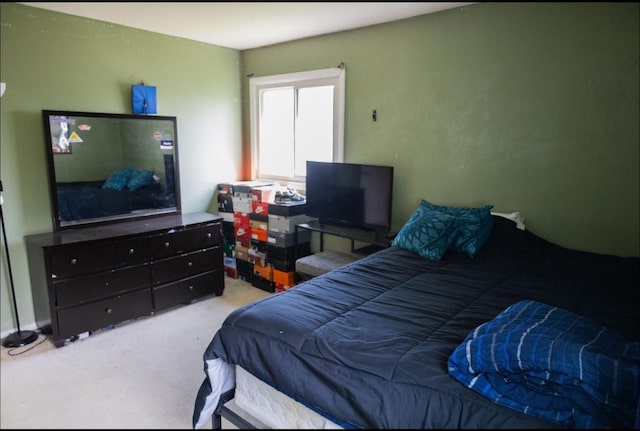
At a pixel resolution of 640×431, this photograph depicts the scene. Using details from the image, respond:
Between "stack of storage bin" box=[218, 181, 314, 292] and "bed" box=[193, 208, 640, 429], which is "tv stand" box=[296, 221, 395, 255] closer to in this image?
"stack of storage bin" box=[218, 181, 314, 292]

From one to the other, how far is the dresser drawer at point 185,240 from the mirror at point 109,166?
47cm

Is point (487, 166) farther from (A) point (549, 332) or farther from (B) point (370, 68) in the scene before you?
(A) point (549, 332)

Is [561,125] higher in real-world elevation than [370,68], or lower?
lower

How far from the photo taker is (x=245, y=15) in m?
2.80

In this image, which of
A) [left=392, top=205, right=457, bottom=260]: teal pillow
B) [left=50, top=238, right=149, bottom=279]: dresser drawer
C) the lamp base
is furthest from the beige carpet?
[left=392, top=205, right=457, bottom=260]: teal pillow

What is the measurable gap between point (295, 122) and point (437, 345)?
2.83 meters

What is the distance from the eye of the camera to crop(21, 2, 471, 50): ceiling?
262cm

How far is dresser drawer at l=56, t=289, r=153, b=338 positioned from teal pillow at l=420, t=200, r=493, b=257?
2218 millimetres

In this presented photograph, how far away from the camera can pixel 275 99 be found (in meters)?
3.99

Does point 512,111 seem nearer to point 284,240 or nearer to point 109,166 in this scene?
point 284,240

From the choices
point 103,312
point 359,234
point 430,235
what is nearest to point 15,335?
point 103,312

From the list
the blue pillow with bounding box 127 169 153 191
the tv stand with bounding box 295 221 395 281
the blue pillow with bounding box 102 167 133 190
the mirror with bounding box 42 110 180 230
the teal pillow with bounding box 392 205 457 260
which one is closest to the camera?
the teal pillow with bounding box 392 205 457 260

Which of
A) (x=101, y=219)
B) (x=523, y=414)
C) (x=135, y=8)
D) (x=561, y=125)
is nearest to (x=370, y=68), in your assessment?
(x=561, y=125)

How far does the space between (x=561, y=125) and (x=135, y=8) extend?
275cm
